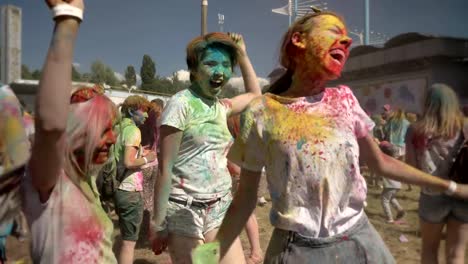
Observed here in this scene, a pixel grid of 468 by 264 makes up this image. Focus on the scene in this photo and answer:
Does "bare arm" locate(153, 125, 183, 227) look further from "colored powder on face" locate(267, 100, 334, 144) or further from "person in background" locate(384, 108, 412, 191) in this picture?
"person in background" locate(384, 108, 412, 191)

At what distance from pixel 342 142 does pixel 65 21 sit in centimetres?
116

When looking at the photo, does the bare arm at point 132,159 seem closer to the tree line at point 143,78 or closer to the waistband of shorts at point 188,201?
the waistband of shorts at point 188,201

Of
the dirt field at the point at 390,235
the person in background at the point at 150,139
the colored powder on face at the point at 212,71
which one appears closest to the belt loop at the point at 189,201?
the colored powder on face at the point at 212,71

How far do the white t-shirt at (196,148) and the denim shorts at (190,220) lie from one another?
0.28ft

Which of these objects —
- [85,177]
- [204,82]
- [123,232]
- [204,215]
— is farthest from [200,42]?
[123,232]

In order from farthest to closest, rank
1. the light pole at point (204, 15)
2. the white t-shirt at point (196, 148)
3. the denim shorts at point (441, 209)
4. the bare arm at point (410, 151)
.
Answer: the light pole at point (204, 15) → the bare arm at point (410, 151) → the denim shorts at point (441, 209) → the white t-shirt at point (196, 148)

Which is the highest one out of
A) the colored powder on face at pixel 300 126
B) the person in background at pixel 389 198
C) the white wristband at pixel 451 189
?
the colored powder on face at pixel 300 126

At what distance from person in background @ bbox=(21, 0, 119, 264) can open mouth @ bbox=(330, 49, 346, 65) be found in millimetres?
1077

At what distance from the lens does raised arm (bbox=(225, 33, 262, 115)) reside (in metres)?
3.27

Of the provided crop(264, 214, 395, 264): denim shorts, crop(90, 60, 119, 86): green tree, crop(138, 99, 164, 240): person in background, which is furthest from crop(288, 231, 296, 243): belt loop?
crop(90, 60, 119, 86): green tree

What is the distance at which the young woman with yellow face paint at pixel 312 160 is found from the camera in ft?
5.74

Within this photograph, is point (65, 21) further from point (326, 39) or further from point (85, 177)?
point (326, 39)

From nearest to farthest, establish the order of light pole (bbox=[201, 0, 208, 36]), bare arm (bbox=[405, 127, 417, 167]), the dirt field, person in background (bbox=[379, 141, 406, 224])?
bare arm (bbox=[405, 127, 417, 167]) → the dirt field → light pole (bbox=[201, 0, 208, 36]) → person in background (bbox=[379, 141, 406, 224])

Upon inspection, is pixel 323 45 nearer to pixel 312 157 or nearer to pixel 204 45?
pixel 312 157
